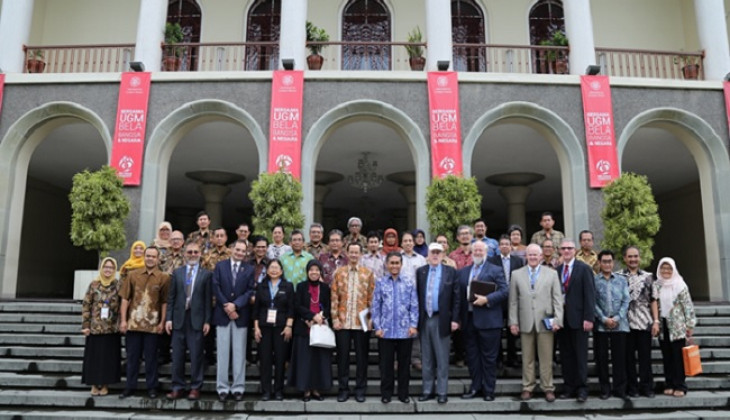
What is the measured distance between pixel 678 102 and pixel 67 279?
19.1m

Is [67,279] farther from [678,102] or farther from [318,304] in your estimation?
[678,102]

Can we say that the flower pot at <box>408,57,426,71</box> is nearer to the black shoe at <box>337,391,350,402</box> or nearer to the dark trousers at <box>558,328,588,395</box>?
the dark trousers at <box>558,328,588,395</box>

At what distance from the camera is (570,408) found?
5422 millimetres

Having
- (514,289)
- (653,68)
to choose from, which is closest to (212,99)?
(514,289)

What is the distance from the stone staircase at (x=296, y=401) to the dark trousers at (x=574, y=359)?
0.64 ft

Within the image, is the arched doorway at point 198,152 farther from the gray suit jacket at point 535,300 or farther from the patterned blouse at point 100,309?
the gray suit jacket at point 535,300

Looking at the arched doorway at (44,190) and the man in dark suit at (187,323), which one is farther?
the arched doorway at (44,190)

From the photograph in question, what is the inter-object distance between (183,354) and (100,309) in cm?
107

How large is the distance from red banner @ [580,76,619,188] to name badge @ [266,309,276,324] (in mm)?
7388

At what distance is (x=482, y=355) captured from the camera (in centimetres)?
555

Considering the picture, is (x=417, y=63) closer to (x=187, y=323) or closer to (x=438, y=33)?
(x=438, y=33)

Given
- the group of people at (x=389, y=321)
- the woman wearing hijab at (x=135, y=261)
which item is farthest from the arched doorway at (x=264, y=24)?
the group of people at (x=389, y=321)

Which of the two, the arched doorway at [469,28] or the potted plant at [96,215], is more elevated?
the arched doorway at [469,28]

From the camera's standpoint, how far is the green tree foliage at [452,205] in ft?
29.3
